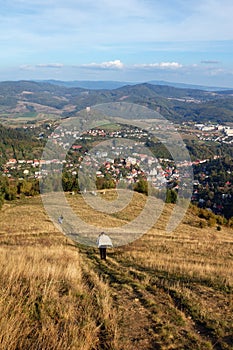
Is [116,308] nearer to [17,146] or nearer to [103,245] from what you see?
[103,245]

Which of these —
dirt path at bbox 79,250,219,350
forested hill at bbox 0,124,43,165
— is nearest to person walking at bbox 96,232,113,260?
dirt path at bbox 79,250,219,350

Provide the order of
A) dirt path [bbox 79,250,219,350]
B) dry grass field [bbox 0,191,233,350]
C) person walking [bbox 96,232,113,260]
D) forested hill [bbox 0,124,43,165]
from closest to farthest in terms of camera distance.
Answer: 1. dry grass field [bbox 0,191,233,350]
2. dirt path [bbox 79,250,219,350]
3. person walking [bbox 96,232,113,260]
4. forested hill [bbox 0,124,43,165]

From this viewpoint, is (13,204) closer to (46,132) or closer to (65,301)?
(65,301)

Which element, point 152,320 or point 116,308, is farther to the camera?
point 116,308

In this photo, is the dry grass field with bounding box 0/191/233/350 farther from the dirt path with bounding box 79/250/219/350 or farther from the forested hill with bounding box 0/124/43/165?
the forested hill with bounding box 0/124/43/165

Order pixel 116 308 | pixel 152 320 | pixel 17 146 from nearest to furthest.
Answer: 1. pixel 152 320
2. pixel 116 308
3. pixel 17 146

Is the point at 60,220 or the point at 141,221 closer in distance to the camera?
the point at 60,220

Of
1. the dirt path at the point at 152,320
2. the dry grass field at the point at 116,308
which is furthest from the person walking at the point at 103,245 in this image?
the dirt path at the point at 152,320

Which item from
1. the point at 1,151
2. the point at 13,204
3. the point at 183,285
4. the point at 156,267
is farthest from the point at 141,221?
the point at 1,151

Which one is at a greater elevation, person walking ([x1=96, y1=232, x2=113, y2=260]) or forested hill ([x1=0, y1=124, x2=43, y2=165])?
person walking ([x1=96, y1=232, x2=113, y2=260])

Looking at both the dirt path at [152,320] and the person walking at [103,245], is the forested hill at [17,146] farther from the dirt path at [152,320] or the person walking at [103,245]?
the dirt path at [152,320]

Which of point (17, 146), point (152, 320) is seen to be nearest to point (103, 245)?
point (152, 320)
